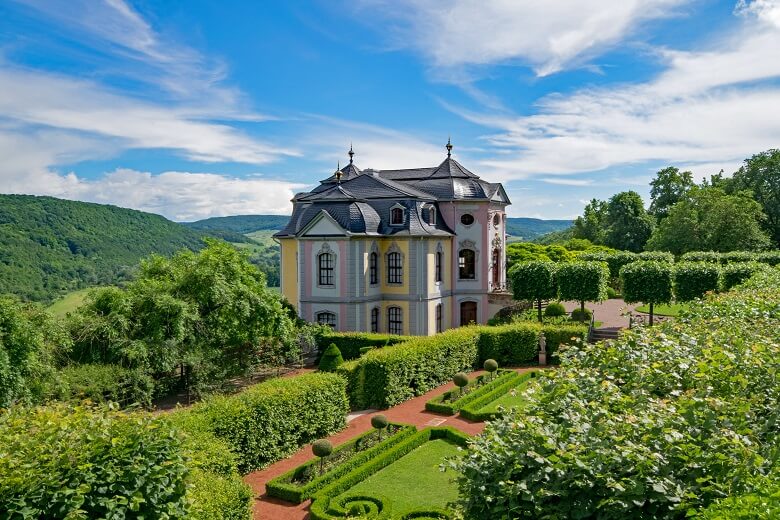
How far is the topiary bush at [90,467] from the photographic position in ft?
29.0

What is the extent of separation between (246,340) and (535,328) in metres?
15.1

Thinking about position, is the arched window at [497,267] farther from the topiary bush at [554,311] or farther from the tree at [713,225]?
the tree at [713,225]

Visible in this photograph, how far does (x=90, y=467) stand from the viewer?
9.09m

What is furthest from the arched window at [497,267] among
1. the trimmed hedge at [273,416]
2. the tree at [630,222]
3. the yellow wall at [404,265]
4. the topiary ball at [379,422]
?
the tree at [630,222]

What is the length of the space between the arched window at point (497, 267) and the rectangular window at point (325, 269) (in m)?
11.9

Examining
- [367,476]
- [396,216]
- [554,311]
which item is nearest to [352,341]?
[396,216]

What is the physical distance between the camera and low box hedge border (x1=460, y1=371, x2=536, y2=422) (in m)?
22.7

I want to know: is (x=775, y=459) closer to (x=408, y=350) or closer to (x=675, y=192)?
(x=408, y=350)

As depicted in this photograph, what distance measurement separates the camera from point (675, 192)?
79.6 metres

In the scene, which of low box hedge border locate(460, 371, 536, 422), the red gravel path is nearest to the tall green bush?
low box hedge border locate(460, 371, 536, 422)

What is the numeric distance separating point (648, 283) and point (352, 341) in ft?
57.0

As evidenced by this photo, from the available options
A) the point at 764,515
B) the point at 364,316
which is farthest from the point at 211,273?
the point at 764,515

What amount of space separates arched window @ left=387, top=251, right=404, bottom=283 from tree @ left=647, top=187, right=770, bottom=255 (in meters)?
38.6

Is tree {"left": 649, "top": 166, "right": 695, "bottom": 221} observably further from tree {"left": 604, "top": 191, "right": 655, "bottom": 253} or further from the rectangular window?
the rectangular window
